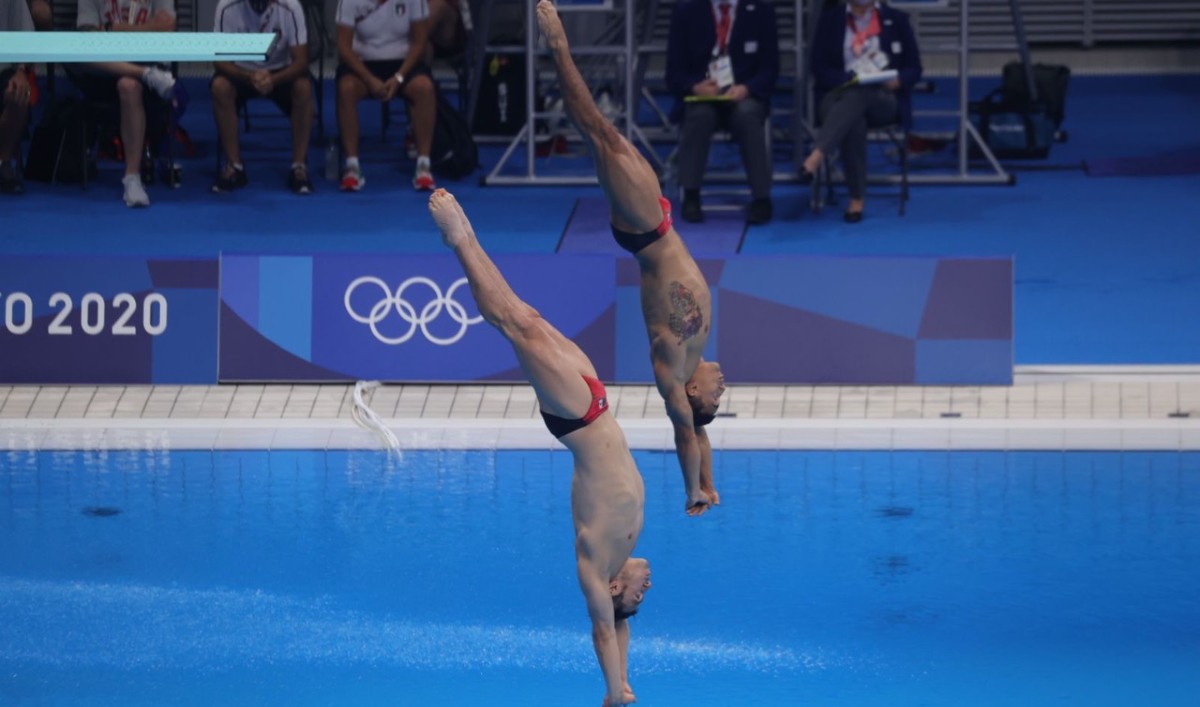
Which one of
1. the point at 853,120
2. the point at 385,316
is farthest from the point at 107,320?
the point at 853,120

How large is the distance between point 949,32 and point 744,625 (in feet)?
37.1

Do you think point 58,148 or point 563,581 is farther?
point 58,148

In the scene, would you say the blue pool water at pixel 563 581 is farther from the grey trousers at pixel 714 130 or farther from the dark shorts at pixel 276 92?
the dark shorts at pixel 276 92

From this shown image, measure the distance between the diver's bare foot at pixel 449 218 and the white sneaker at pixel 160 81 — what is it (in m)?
7.26

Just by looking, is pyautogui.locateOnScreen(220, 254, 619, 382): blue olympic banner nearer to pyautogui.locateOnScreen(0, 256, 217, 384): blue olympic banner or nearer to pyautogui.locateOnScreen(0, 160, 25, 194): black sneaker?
pyautogui.locateOnScreen(0, 256, 217, 384): blue olympic banner

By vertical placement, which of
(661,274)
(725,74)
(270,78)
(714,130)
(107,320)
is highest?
(661,274)

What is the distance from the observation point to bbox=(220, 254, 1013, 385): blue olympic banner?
30.1 feet

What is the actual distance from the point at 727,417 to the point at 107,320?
10.5 feet

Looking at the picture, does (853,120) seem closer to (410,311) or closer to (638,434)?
(638,434)

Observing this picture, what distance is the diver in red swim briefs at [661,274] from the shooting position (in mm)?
5000

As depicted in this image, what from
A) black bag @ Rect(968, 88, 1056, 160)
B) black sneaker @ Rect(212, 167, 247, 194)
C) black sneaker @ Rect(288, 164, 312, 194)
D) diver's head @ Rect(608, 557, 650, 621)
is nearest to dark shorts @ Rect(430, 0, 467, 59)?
black sneaker @ Rect(288, 164, 312, 194)

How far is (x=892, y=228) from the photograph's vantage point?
11320 mm

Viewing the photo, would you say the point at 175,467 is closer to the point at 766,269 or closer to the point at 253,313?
the point at 253,313

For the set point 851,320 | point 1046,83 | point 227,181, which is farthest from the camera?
point 1046,83
